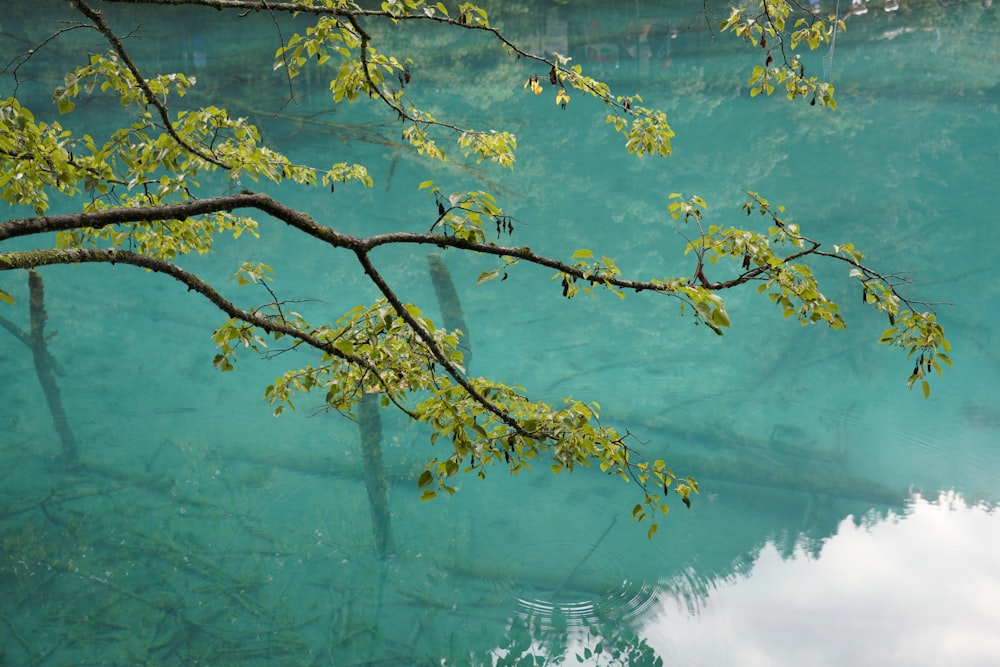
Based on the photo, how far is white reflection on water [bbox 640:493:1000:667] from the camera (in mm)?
4543

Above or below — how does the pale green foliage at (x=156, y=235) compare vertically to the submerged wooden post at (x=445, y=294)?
below

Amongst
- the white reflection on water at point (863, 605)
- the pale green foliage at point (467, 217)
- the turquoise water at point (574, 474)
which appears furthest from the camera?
the turquoise water at point (574, 474)

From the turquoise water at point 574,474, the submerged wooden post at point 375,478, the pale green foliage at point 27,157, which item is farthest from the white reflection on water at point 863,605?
the pale green foliage at point 27,157

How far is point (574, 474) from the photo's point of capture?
5.99 meters

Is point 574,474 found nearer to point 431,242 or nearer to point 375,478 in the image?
point 375,478

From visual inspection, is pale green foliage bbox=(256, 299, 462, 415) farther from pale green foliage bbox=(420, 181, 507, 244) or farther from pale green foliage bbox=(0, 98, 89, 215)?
pale green foliage bbox=(0, 98, 89, 215)

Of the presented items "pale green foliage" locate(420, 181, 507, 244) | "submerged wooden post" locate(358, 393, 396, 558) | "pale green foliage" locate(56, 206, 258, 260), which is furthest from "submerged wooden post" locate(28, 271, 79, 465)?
"pale green foliage" locate(420, 181, 507, 244)

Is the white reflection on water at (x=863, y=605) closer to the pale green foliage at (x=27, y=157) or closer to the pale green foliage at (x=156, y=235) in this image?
the pale green foliage at (x=156, y=235)

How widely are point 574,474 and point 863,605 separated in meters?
2.09

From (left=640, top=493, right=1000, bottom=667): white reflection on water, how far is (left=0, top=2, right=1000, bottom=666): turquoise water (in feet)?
0.06

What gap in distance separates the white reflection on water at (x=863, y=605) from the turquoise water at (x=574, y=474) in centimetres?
2

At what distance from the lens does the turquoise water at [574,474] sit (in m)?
4.64

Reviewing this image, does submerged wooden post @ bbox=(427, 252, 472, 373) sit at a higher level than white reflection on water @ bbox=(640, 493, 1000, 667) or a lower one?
higher

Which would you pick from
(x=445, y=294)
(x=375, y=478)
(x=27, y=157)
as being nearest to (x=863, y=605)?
(x=375, y=478)
